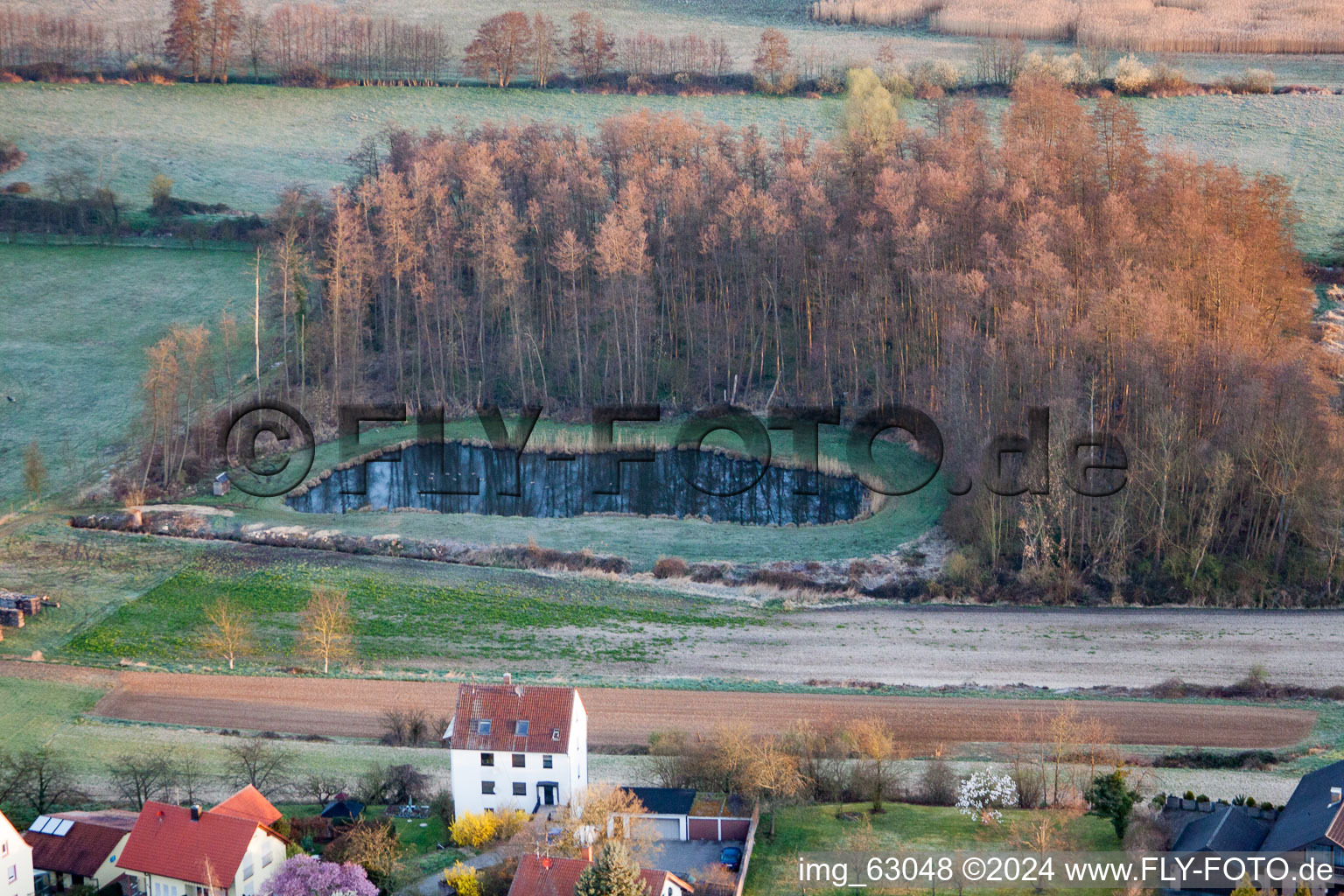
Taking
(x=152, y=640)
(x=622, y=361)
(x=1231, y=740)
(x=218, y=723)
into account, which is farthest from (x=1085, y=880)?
(x=622, y=361)

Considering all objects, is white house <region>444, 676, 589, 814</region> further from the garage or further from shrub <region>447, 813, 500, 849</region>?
the garage

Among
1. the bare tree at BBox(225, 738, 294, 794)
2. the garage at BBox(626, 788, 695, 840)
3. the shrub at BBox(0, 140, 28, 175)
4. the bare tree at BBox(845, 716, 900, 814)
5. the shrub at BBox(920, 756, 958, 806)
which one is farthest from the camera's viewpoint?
the shrub at BBox(0, 140, 28, 175)

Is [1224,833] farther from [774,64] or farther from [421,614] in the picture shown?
[774,64]

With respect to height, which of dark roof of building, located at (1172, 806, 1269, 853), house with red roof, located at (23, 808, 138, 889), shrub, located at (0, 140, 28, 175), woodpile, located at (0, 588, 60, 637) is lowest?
house with red roof, located at (23, 808, 138, 889)

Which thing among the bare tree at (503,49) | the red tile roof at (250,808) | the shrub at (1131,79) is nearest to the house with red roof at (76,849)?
the red tile roof at (250,808)

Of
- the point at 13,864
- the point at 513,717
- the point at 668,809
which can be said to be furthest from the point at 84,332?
the point at 668,809

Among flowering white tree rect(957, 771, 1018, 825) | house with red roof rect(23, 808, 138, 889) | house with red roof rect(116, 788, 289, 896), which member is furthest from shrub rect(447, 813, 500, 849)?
Result: flowering white tree rect(957, 771, 1018, 825)

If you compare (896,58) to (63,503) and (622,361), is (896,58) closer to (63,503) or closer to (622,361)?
(622,361)
